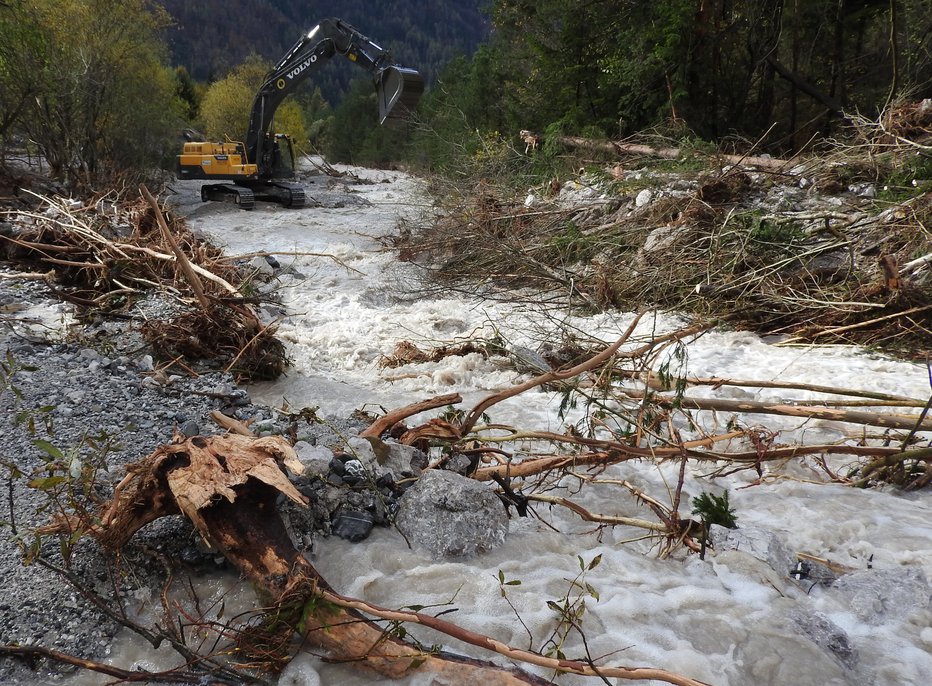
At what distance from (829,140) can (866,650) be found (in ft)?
22.6

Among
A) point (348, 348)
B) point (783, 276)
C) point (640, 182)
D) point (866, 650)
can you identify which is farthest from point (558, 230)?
point (866, 650)

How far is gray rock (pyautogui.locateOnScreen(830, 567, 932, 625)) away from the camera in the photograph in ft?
6.86

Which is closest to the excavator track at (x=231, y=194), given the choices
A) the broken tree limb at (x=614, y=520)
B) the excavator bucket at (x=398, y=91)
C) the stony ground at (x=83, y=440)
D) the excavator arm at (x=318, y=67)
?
the excavator arm at (x=318, y=67)

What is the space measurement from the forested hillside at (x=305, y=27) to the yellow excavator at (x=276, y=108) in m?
79.8

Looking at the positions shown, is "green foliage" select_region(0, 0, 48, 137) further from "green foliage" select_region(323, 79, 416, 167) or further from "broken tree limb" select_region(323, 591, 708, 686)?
"green foliage" select_region(323, 79, 416, 167)

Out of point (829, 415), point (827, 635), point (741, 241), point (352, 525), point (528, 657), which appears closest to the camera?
A: point (528, 657)

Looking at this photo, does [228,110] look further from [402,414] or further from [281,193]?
[402,414]

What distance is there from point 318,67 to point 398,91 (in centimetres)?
324

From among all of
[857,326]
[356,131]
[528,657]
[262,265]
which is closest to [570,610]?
[528,657]

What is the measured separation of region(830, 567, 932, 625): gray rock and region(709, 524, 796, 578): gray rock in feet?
0.59

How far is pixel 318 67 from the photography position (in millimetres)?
12320

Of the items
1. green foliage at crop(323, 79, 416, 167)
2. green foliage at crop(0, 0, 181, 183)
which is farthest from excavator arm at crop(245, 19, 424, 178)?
Answer: green foliage at crop(323, 79, 416, 167)

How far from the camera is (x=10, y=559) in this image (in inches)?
79.4

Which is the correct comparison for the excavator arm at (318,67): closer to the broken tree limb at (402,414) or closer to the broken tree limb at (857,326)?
the broken tree limb at (857,326)
